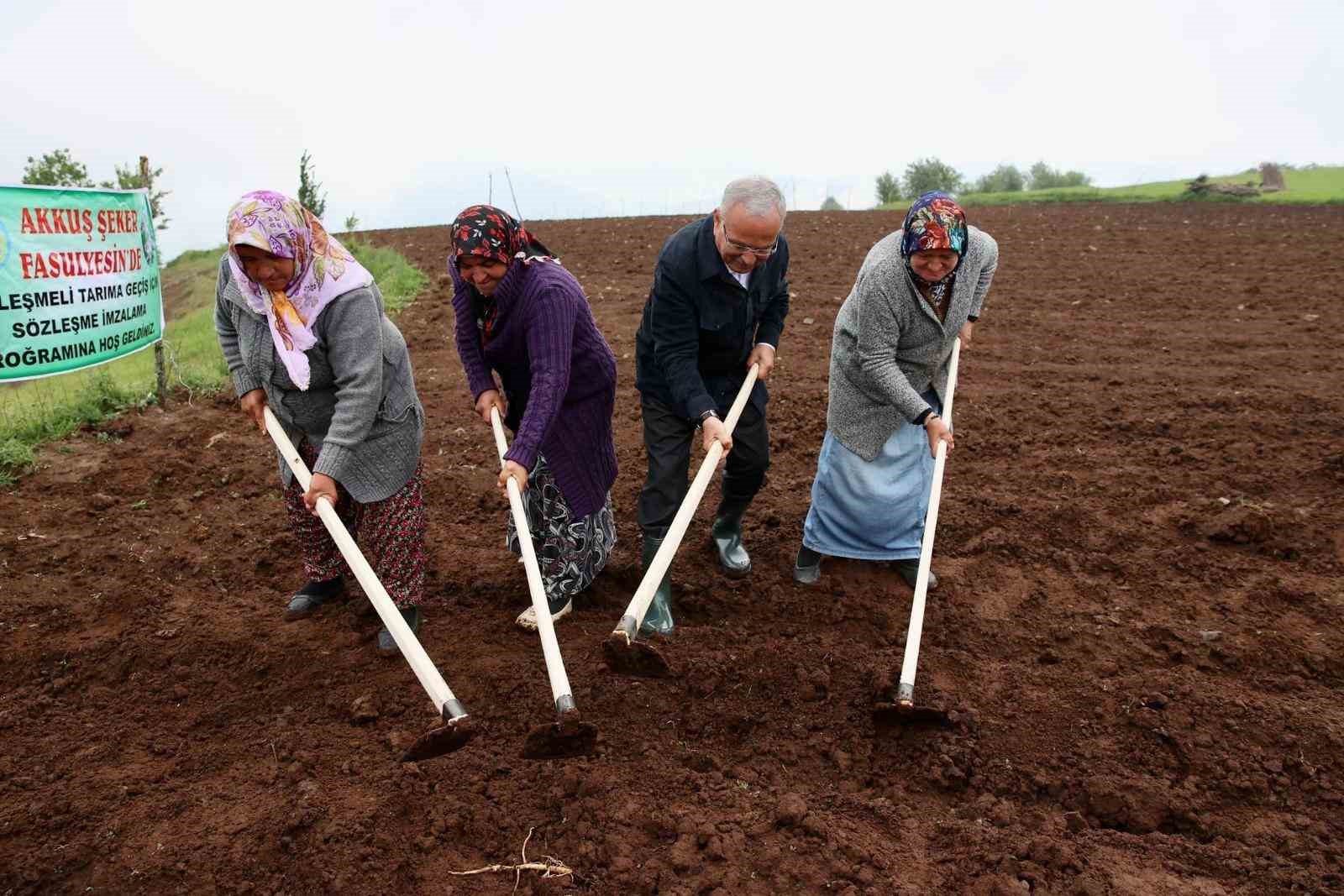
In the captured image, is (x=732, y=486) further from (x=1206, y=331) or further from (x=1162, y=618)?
(x=1206, y=331)

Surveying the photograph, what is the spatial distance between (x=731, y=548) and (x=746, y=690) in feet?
3.41

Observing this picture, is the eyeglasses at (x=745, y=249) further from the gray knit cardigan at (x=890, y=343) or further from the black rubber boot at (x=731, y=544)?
the black rubber boot at (x=731, y=544)

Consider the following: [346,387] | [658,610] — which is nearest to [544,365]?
[346,387]

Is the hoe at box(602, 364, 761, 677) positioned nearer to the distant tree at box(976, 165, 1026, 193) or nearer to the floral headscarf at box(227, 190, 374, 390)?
the floral headscarf at box(227, 190, 374, 390)

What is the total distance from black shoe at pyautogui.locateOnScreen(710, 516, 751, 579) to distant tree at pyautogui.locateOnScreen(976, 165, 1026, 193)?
41.3 m

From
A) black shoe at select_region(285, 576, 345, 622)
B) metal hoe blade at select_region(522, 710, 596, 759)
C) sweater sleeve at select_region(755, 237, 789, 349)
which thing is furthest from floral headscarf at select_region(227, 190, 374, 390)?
sweater sleeve at select_region(755, 237, 789, 349)

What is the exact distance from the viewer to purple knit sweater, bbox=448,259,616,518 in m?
2.75

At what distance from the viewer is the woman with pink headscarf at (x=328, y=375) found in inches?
105

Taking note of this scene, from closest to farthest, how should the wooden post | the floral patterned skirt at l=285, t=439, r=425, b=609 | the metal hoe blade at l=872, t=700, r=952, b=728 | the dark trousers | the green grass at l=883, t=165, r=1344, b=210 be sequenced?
1. the metal hoe blade at l=872, t=700, r=952, b=728
2. the floral patterned skirt at l=285, t=439, r=425, b=609
3. the dark trousers
4. the wooden post
5. the green grass at l=883, t=165, r=1344, b=210

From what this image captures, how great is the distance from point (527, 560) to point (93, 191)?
12.7ft

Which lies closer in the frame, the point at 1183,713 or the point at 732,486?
the point at 1183,713

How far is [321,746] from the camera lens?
2693 mm

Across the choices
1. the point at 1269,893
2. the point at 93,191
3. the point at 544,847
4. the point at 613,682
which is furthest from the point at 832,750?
the point at 93,191

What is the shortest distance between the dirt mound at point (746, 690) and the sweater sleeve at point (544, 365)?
800mm
